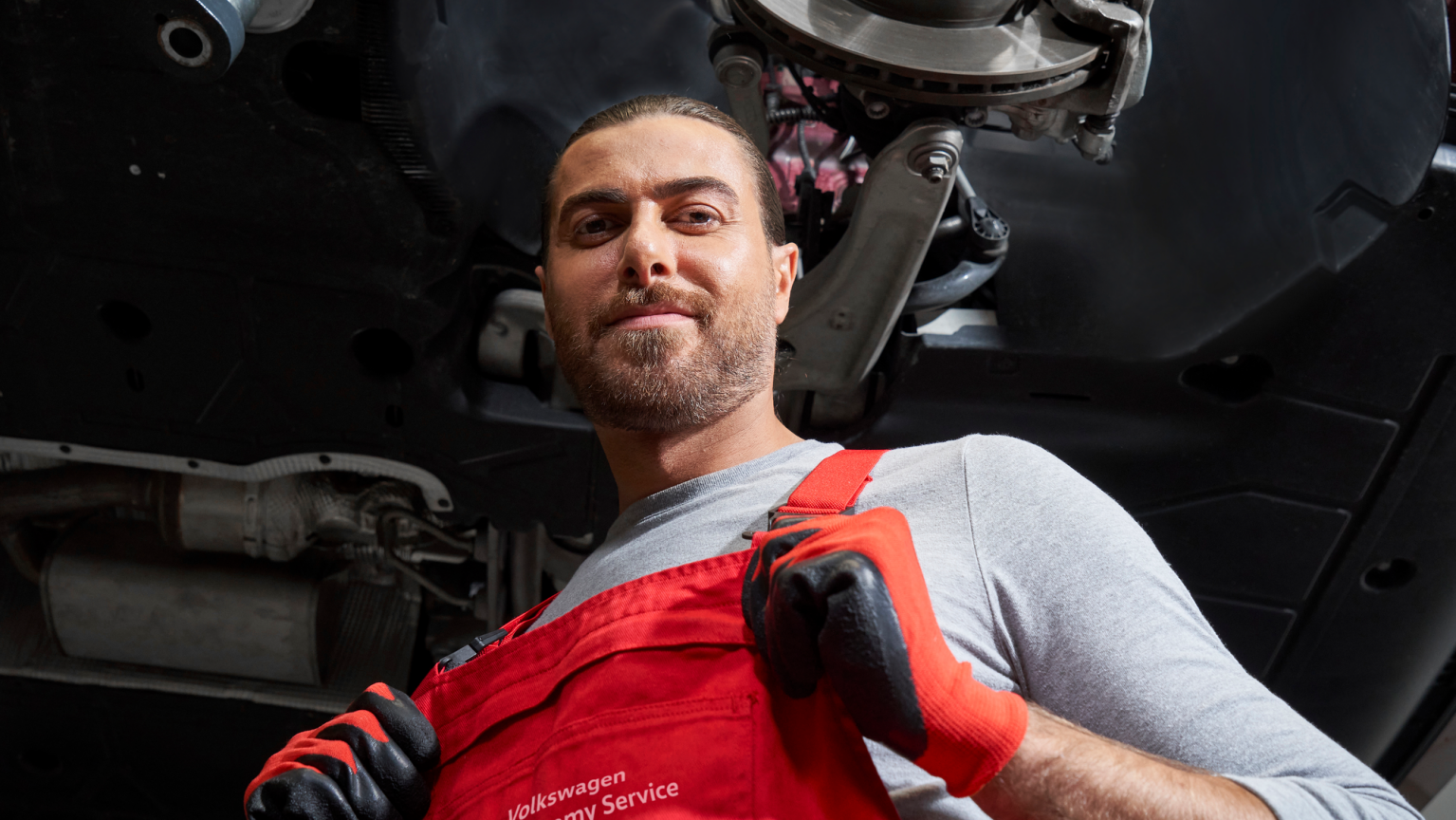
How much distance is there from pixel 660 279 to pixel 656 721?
554mm

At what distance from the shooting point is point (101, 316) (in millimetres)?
1794

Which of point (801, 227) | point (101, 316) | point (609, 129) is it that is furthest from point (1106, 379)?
point (101, 316)

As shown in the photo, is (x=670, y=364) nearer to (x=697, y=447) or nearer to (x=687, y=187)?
(x=697, y=447)

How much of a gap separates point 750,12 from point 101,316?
1.27 m

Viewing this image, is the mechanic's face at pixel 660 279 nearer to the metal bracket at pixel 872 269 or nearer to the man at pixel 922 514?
the man at pixel 922 514

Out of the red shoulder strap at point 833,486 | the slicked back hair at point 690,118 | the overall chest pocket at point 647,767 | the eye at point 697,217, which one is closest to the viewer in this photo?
the overall chest pocket at point 647,767

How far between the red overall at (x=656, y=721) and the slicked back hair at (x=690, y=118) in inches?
19.3

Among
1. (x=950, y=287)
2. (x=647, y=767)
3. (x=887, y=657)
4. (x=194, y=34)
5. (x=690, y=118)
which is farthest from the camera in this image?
(x=950, y=287)

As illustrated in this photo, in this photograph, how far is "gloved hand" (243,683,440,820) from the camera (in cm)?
110

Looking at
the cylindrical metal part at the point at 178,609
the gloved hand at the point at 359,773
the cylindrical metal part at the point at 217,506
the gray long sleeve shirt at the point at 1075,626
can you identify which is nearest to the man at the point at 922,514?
the gray long sleeve shirt at the point at 1075,626

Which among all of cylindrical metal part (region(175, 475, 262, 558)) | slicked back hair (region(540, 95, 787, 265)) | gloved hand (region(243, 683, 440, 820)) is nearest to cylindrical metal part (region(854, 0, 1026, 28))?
slicked back hair (region(540, 95, 787, 265))

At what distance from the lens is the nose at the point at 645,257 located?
126cm

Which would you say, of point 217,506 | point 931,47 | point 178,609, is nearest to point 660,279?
point 931,47

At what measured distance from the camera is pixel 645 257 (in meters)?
1.26
